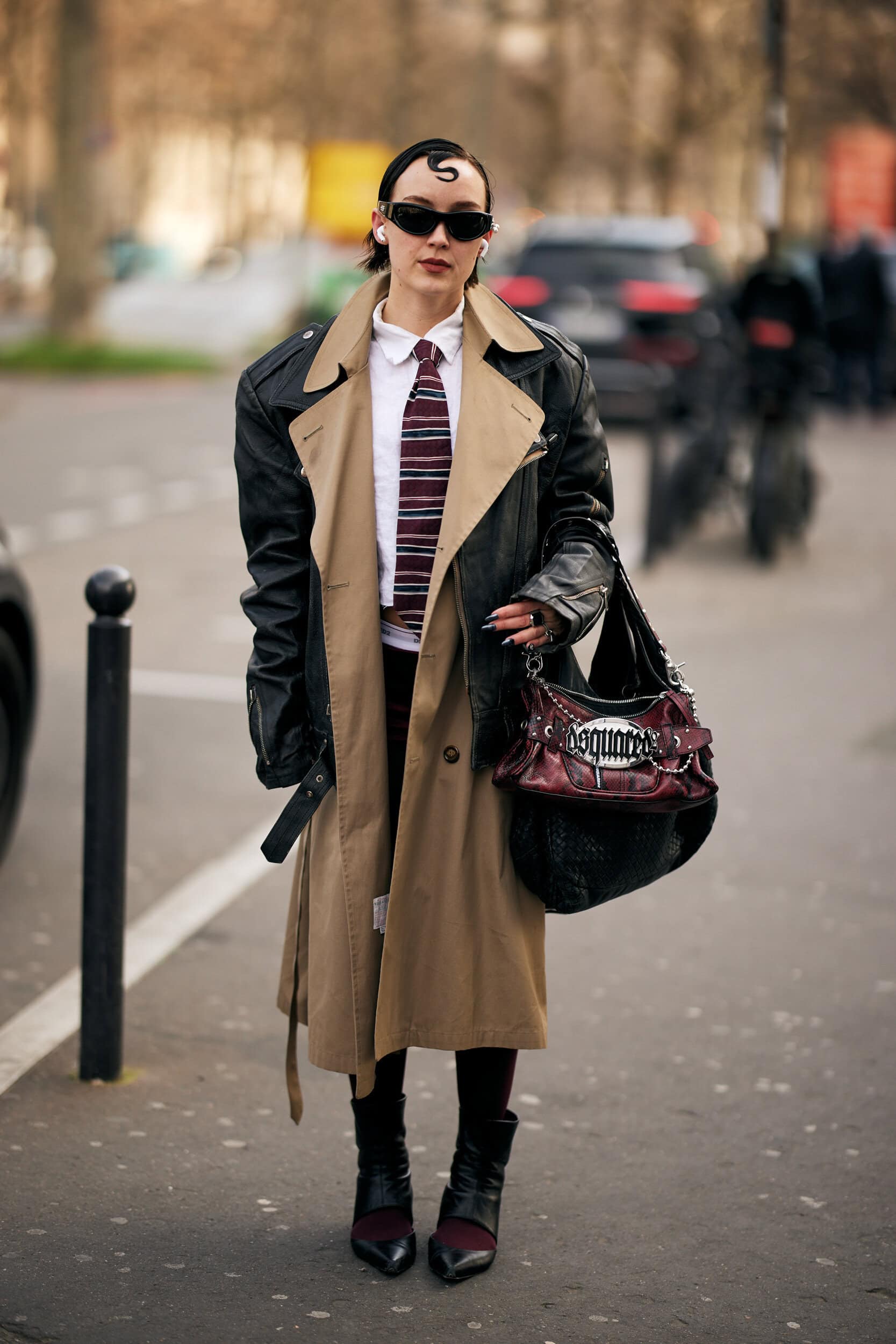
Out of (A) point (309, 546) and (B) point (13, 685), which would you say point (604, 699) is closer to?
(A) point (309, 546)

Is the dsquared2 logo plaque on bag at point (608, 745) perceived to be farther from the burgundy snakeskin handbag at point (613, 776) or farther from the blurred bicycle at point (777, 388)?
the blurred bicycle at point (777, 388)

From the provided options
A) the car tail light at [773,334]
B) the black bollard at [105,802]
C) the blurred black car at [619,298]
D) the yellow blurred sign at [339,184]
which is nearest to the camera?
the black bollard at [105,802]

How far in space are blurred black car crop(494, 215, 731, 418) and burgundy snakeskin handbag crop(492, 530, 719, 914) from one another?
13005 mm

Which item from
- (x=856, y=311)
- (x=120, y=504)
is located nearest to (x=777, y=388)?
(x=120, y=504)

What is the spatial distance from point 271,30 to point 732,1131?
47.8m

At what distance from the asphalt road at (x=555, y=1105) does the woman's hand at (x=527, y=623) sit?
1.21 meters

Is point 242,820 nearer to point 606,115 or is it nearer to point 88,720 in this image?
point 88,720

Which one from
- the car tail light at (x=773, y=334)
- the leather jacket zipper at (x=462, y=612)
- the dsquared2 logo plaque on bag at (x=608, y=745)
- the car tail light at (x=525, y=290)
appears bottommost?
the car tail light at (x=525, y=290)

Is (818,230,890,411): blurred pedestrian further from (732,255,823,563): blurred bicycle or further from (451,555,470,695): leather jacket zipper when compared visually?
(451,555,470,695): leather jacket zipper

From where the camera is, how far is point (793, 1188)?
3.73 metres

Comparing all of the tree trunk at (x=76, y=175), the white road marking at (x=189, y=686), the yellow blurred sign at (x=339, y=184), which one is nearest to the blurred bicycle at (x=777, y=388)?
the white road marking at (x=189, y=686)

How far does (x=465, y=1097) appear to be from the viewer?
3.36m

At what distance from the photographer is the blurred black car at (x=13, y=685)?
17.7 ft

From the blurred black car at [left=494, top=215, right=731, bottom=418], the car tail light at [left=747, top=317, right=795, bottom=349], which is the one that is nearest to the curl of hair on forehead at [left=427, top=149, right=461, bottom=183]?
the car tail light at [left=747, top=317, right=795, bottom=349]
